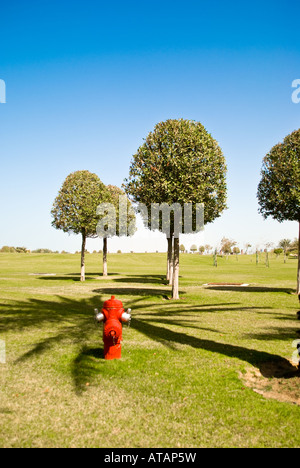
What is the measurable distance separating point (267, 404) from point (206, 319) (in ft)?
24.0

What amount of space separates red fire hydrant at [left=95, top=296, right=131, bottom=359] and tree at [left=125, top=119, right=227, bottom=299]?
1062cm

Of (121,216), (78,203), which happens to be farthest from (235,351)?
(121,216)

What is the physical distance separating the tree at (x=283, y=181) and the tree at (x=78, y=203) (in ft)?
47.4

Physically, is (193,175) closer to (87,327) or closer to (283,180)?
(283,180)

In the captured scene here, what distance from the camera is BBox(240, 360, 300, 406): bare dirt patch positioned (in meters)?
6.08

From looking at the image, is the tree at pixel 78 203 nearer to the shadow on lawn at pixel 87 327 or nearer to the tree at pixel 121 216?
the tree at pixel 121 216

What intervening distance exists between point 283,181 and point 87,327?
15.4 m

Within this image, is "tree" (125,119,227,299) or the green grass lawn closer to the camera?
the green grass lawn

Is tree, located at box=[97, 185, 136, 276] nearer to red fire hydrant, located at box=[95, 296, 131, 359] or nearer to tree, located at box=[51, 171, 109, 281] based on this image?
tree, located at box=[51, 171, 109, 281]

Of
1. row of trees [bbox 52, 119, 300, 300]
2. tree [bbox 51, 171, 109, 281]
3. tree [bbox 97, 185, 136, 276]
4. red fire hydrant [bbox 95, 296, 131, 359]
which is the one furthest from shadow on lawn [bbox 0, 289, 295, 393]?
tree [bbox 97, 185, 136, 276]

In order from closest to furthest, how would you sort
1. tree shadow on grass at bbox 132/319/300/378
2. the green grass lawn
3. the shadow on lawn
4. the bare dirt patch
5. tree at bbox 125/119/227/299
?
the green grass lawn, the bare dirt patch, tree shadow on grass at bbox 132/319/300/378, the shadow on lawn, tree at bbox 125/119/227/299

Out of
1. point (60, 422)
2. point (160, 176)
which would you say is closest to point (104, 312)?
point (60, 422)

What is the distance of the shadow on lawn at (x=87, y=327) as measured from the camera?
7715 millimetres
